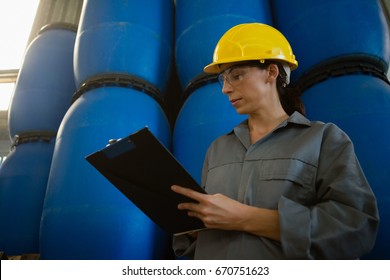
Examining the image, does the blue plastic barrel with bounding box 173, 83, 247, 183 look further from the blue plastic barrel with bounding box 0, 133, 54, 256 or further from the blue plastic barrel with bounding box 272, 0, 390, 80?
the blue plastic barrel with bounding box 0, 133, 54, 256

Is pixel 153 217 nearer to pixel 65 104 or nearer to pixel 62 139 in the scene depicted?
pixel 62 139

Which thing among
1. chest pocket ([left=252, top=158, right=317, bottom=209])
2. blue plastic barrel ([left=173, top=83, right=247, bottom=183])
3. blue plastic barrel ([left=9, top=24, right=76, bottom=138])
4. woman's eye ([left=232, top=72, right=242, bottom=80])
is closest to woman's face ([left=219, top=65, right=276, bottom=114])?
woman's eye ([left=232, top=72, right=242, bottom=80])

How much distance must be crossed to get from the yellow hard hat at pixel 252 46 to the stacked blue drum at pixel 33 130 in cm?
129

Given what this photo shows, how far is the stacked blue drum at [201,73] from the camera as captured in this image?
137cm

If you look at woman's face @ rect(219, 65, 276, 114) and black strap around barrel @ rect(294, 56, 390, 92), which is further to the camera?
black strap around barrel @ rect(294, 56, 390, 92)

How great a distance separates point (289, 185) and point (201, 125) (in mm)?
765

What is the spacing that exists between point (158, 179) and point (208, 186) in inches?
6.8

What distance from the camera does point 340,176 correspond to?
634mm

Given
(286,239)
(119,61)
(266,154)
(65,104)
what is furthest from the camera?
(65,104)

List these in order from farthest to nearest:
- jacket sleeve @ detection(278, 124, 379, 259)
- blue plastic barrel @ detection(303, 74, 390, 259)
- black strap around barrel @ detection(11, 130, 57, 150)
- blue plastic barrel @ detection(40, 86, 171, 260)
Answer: black strap around barrel @ detection(11, 130, 57, 150) < blue plastic barrel @ detection(40, 86, 171, 260) < blue plastic barrel @ detection(303, 74, 390, 259) < jacket sleeve @ detection(278, 124, 379, 259)

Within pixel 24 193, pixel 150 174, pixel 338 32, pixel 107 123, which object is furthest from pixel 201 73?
pixel 24 193

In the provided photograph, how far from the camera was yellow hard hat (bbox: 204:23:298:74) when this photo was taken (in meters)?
0.87

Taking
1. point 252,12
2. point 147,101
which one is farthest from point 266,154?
point 252,12

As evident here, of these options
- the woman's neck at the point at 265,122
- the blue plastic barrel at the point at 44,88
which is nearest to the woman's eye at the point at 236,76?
the woman's neck at the point at 265,122
